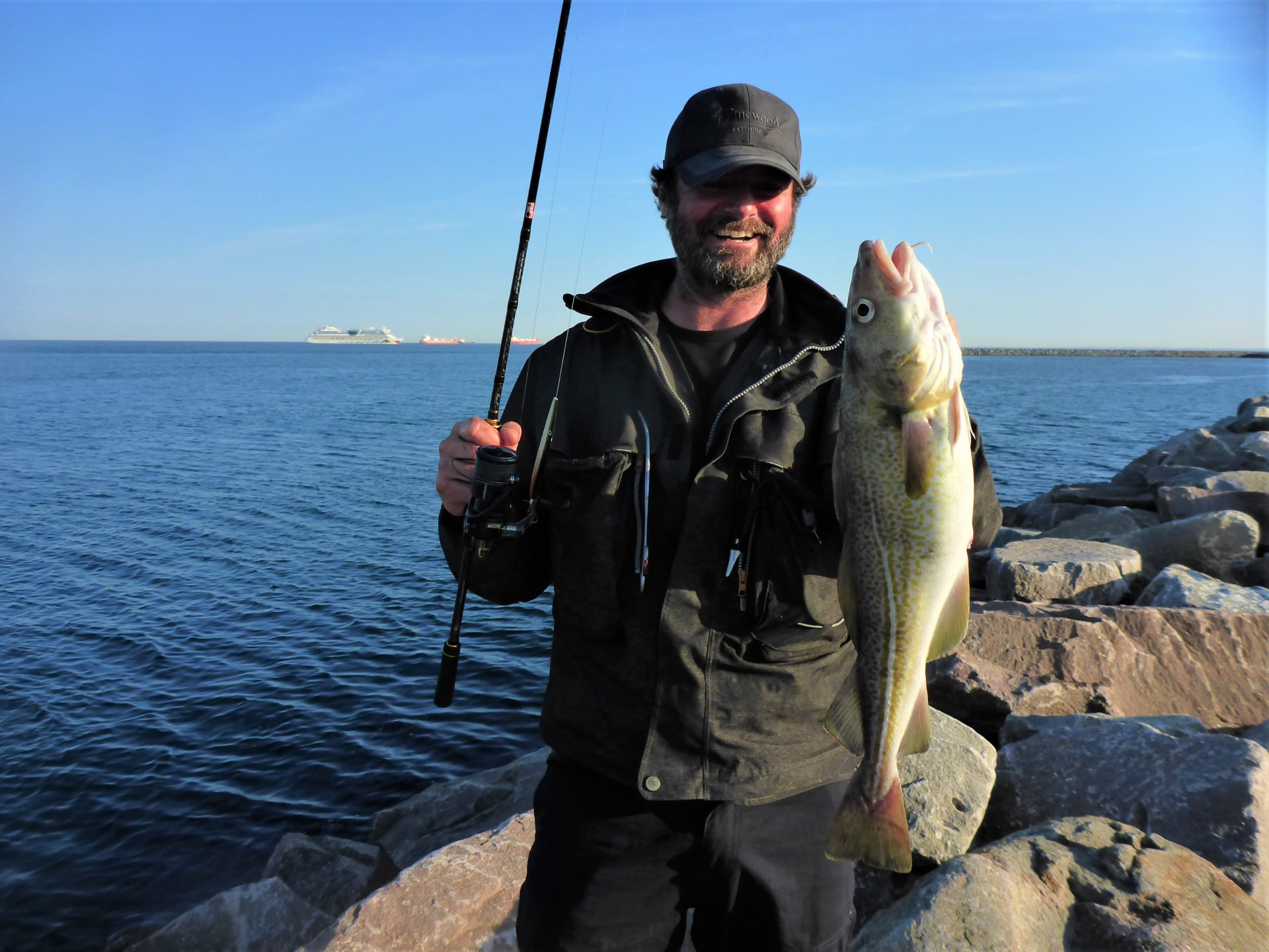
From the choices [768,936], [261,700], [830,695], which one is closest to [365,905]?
[768,936]

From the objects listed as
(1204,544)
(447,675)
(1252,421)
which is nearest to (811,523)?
(447,675)

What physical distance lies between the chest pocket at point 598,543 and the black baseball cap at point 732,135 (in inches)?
39.7

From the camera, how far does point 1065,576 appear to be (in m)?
7.83

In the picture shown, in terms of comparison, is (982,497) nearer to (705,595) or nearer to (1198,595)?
(705,595)

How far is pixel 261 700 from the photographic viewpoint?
368 inches

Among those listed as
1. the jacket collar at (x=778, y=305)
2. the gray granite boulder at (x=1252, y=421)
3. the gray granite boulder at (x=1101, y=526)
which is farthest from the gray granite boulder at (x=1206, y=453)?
the jacket collar at (x=778, y=305)

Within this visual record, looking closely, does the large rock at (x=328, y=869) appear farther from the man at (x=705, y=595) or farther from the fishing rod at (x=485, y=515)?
the man at (x=705, y=595)

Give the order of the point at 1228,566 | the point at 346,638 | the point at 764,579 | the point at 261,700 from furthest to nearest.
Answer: the point at 346,638 < the point at 261,700 < the point at 1228,566 < the point at 764,579

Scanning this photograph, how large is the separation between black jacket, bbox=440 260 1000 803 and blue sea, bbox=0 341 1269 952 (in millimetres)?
5268

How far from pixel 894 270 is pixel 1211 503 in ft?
34.2

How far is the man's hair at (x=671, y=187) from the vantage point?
10.4 feet

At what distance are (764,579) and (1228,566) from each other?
7896 millimetres

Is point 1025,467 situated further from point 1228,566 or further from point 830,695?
point 830,695

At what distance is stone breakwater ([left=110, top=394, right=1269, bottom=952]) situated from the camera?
3.32 meters
